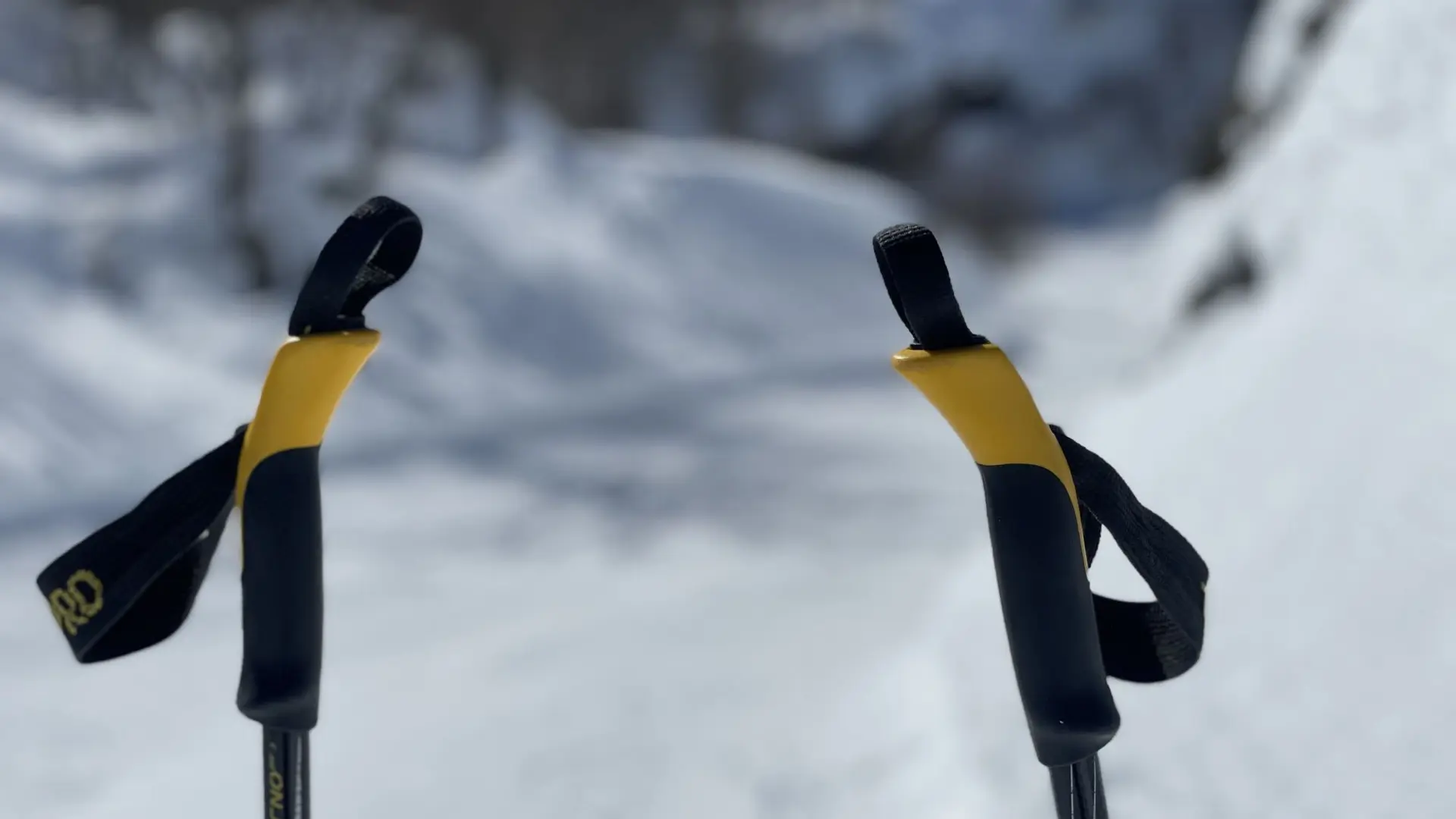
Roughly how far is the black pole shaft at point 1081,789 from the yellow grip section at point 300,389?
2.90ft

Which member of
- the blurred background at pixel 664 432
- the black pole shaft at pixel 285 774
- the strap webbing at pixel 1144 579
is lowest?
the black pole shaft at pixel 285 774

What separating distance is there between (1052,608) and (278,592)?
0.85 m

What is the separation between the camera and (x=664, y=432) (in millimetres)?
7738

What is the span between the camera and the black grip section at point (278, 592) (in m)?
1.45

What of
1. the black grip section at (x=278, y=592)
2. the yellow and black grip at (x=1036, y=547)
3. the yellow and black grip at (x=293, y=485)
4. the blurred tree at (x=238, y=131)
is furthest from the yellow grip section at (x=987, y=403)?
the blurred tree at (x=238, y=131)

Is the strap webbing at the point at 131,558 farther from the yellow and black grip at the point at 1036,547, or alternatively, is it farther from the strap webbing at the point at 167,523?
the yellow and black grip at the point at 1036,547

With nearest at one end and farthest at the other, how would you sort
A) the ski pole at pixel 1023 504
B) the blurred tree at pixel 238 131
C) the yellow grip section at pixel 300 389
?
the ski pole at pixel 1023 504 → the yellow grip section at pixel 300 389 → the blurred tree at pixel 238 131

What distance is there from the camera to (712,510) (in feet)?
19.2

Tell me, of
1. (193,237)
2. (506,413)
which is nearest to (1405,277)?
(506,413)

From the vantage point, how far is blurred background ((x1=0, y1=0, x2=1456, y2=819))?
2.56m

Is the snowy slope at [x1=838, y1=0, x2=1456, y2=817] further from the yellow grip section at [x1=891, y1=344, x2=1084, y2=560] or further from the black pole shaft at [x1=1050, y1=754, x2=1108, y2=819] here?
the yellow grip section at [x1=891, y1=344, x2=1084, y2=560]

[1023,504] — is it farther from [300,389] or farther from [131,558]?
[131,558]

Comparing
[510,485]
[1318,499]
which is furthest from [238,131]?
[1318,499]

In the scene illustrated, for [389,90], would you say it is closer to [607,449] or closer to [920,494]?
[607,449]
